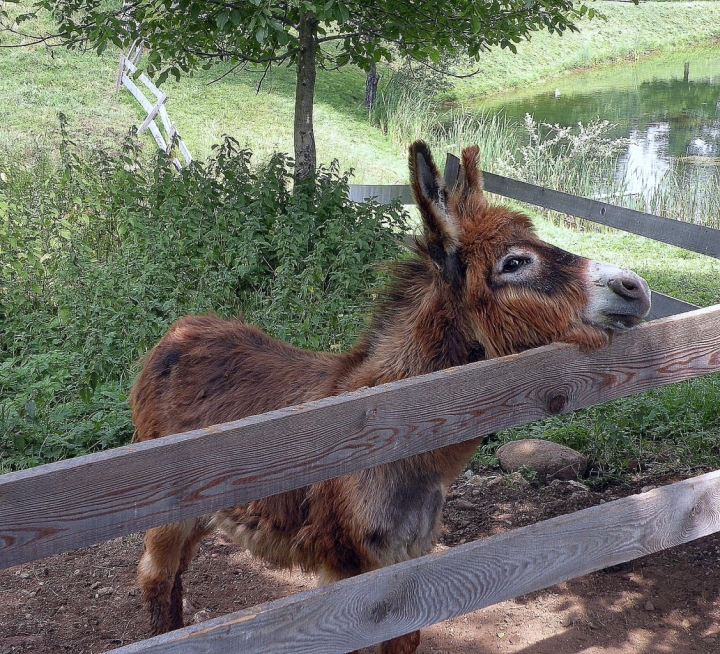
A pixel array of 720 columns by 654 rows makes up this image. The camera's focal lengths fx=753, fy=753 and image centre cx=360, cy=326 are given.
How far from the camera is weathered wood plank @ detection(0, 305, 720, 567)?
5.73 feet

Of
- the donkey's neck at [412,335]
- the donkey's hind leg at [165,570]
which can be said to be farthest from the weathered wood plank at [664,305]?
the donkey's hind leg at [165,570]

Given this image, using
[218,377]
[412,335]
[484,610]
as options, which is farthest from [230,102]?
[412,335]

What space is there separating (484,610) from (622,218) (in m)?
4.10

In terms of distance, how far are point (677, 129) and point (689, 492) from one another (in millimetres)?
19238

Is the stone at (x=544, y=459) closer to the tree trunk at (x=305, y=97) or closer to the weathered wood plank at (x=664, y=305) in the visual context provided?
the weathered wood plank at (x=664, y=305)

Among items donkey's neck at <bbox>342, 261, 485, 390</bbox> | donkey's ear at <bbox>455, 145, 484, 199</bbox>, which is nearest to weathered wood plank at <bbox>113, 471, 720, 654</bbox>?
donkey's neck at <bbox>342, 261, 485, 390</bbox>

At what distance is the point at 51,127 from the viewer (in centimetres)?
1738

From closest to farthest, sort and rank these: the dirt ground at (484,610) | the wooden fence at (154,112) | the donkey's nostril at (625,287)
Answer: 1. the donkey's nostril at (625,287)
2. the dirt ground at (484,610)
3. the wooden fence at (154,112)

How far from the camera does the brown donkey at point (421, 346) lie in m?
2.84

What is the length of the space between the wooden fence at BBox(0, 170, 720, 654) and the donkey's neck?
28.4 inches

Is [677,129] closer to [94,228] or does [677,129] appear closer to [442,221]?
[94,228]

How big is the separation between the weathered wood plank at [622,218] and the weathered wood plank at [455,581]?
3.73 meters

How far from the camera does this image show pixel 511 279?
2.95 meters

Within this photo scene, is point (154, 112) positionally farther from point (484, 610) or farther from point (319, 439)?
point (319, 439)
